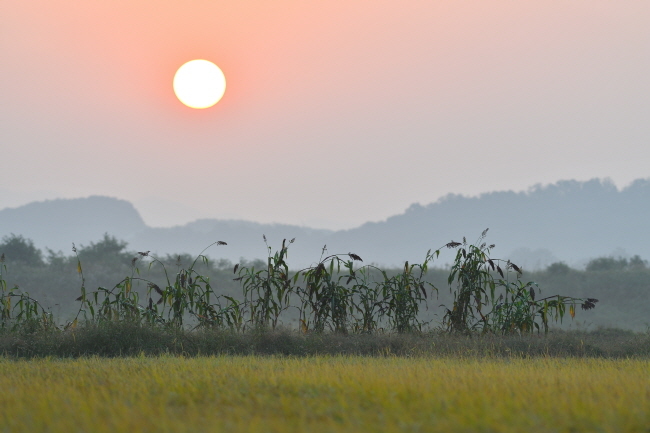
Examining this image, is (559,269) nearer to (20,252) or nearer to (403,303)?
(20,252)

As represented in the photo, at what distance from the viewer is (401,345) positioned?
10734mm

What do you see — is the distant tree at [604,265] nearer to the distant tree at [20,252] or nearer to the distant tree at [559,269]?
the distant tree at [559,269]

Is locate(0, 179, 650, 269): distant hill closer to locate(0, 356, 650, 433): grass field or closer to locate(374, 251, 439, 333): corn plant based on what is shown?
locate(374, 251, 439, 333): corn plant

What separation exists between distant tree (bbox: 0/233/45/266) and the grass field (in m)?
31.1

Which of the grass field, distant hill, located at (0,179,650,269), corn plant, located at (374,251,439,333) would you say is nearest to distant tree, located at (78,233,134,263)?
corn plant, located at (374,251,439,333)

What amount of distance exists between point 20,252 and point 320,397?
3607 cm

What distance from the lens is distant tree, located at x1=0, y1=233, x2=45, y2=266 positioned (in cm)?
3697

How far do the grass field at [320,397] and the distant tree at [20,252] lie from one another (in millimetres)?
31115

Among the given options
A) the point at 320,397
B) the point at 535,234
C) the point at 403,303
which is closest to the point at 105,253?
the point at 403,303

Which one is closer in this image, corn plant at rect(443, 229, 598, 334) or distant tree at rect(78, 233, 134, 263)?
corn plant at rect(443, 229, 598, 334)

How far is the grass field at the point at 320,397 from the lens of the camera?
4.58 meters

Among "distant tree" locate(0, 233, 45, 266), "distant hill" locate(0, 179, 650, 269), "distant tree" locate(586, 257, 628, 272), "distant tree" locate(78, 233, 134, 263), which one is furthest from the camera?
"distant hill" locate(0, 179, 650, 269)

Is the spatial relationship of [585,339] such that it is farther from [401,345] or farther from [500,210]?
[500,210]

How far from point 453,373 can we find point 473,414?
2.49 metres
